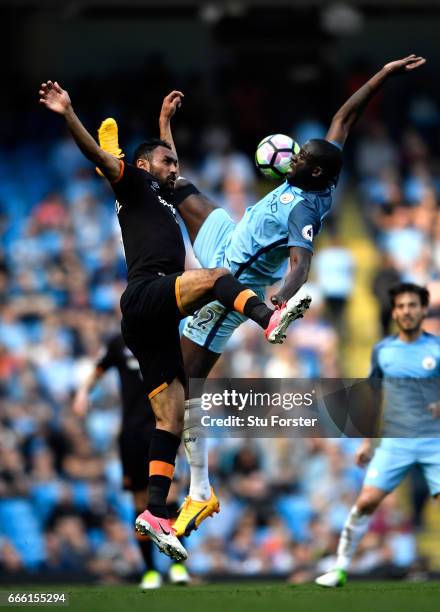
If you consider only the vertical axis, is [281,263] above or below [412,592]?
above

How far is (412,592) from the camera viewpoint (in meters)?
10.0

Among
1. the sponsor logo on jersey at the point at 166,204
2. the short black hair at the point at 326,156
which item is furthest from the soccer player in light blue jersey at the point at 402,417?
the sponsor logo on jersey at the point at 166,204

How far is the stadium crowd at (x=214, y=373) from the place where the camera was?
16016 mm

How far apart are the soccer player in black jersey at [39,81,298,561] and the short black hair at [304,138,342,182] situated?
108cm

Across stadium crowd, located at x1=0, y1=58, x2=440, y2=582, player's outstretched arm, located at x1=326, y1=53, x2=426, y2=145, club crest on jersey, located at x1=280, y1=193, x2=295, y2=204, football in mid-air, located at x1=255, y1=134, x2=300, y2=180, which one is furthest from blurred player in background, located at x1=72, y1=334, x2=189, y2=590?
player's outstretched arm, located at x1=326, y1=53, x2=426, y2=145

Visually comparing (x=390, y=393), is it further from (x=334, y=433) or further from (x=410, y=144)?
(x=410, y=144)

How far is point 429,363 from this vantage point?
37.4ft

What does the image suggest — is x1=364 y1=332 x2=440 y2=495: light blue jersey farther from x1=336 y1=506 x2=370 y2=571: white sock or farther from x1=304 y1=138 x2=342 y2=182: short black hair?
x1=304 y1=138 x2=342 y2=182: short black hair

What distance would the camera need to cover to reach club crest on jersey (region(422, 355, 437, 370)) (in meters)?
11.4

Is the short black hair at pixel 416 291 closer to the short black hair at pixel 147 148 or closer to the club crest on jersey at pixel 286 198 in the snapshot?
the club crest on jersey at pixel 286 198

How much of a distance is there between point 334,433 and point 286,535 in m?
6.10

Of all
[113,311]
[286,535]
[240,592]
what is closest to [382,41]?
[113,311]

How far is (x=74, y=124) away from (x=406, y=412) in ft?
12.4

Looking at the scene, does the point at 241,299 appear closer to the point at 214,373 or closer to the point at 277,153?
the point at 277,153
